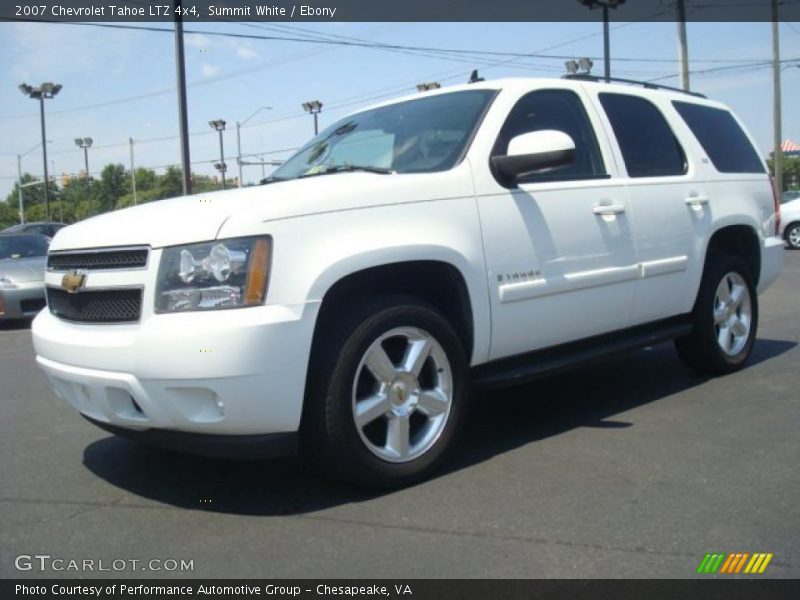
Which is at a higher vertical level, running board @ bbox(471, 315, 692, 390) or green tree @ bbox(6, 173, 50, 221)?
green tree @ bbox(6, 173, 50, 221)

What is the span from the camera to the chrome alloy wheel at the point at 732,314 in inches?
219

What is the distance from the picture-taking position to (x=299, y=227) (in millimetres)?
3186

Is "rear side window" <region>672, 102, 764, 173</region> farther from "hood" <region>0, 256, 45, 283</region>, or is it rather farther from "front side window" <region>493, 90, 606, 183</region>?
"hood" <region>0, 256, 45, 283</region>

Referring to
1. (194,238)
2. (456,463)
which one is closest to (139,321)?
(194,238)

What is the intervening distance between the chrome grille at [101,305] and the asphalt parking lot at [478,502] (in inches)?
33.6

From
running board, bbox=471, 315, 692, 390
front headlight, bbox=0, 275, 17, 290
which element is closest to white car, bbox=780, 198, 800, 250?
running board, bbox=471, 315, 692, 390

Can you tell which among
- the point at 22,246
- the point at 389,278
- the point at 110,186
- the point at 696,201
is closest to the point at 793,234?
the point at 696,201

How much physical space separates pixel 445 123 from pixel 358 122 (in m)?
0.80

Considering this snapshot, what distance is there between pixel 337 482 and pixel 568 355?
1.55m

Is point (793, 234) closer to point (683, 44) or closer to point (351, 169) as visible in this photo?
point (683, 44)

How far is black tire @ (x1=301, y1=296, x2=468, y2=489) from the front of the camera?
128 inches

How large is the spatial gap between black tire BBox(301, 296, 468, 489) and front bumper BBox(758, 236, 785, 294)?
132 inches
